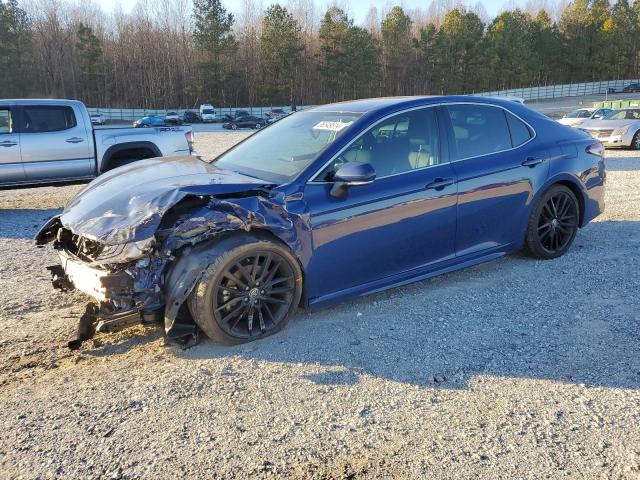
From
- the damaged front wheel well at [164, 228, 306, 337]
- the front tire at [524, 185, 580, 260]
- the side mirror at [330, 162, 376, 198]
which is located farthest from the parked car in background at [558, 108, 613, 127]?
the damaged front wheel well at [164, 228, 306, 337]

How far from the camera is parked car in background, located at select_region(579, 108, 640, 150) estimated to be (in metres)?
16.2

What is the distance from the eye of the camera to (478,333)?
13.0ft

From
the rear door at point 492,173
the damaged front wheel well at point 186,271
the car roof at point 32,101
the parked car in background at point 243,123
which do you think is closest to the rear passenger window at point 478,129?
the rear door at point 492,173

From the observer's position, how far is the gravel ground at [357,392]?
2.61 m

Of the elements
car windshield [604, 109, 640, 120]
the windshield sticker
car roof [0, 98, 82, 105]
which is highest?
car roof [0, 98, 82, 105]

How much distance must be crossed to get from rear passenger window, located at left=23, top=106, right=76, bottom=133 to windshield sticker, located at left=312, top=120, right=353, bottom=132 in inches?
250

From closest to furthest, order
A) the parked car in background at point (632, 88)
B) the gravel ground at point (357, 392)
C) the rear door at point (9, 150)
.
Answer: the gravel ground at point (357, 392) < the rear door at point (9, 150) < the parked car in background at point (632, 88)

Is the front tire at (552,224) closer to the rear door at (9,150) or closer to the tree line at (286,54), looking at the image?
the rear door at (9,150)

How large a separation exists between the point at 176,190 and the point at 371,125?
1.62 m

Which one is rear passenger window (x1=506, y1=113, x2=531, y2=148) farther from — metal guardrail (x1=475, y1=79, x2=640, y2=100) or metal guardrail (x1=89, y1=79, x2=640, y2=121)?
metal guardrail (x1=475, y1=79, x2=640, y2=100)

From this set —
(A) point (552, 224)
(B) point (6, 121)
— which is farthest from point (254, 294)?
(B) point (6, 121)

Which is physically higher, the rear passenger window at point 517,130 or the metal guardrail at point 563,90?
the metal guardrail at point 563,90

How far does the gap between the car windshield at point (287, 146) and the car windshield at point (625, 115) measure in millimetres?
15976

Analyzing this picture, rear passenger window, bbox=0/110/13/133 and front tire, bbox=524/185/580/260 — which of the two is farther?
rear passenger window, bbox=0/110/13/133
